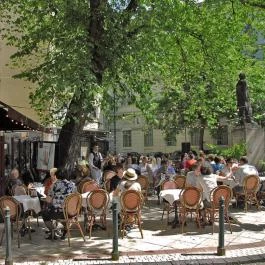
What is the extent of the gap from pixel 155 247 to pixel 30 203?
2.91 m

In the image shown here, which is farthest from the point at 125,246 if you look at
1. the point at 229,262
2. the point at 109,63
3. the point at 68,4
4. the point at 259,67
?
the point at 259,67

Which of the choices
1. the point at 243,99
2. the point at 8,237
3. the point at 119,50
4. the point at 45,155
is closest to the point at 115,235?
the point at 8,237

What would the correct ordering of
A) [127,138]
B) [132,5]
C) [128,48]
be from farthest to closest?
[127,138] → [132,5] → [128,48]

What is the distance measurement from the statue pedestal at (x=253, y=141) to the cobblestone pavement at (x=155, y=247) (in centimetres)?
860

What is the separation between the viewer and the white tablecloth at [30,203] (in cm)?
1058

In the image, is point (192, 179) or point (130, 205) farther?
point (192, 179)

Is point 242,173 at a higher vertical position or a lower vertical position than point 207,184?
higher

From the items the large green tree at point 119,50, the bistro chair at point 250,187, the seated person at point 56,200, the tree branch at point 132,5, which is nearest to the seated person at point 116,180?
the seated person at point 56,200

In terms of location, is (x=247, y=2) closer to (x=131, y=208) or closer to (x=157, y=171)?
(x=157, y=171)

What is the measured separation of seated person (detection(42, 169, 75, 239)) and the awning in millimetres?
3234

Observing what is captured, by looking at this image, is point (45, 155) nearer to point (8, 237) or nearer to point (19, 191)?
point (19, 191)

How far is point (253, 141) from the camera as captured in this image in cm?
2044

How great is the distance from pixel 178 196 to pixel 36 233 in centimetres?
326

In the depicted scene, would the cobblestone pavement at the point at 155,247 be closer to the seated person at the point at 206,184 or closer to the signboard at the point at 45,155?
the seated person at the point at 206,184
